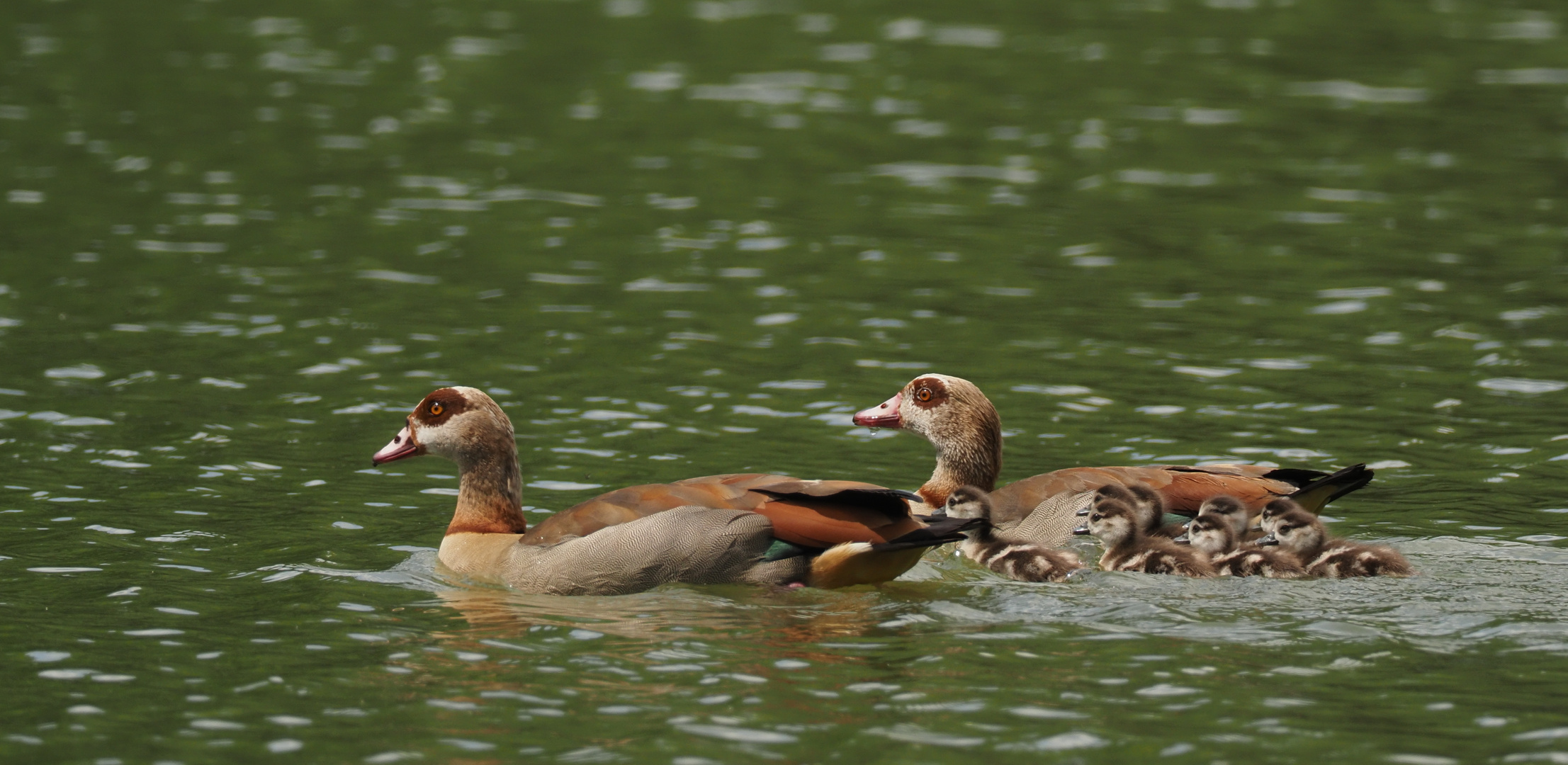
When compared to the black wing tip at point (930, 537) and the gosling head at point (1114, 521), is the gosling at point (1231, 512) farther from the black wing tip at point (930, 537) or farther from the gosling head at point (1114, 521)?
the black wing tip at point (930, 537)

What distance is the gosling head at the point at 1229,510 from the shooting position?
11.6 metres

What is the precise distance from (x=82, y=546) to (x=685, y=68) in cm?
1935

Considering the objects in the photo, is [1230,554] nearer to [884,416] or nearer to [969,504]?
[969,504]

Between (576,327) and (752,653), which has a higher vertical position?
(576,327)

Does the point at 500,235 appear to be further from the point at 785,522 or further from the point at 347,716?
the point at 347,716

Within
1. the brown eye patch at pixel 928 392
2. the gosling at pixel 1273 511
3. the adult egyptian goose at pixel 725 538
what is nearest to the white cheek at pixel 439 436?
the adult egyptian goose at pixel 725 538

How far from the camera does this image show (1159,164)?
24562 millimetres

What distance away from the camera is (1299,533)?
36.4 ft

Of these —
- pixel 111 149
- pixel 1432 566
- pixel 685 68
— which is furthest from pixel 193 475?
pixel 685 68

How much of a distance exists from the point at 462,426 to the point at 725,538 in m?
2.15

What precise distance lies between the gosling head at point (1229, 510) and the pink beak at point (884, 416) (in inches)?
103

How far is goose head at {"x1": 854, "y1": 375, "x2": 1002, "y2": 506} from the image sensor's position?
13.5 m

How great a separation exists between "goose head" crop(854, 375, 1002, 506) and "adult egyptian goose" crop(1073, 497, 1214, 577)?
1.84 metres

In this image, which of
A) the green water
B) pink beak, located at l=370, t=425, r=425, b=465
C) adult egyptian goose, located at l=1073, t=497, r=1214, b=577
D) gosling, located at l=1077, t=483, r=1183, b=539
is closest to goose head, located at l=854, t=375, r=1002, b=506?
the green water
